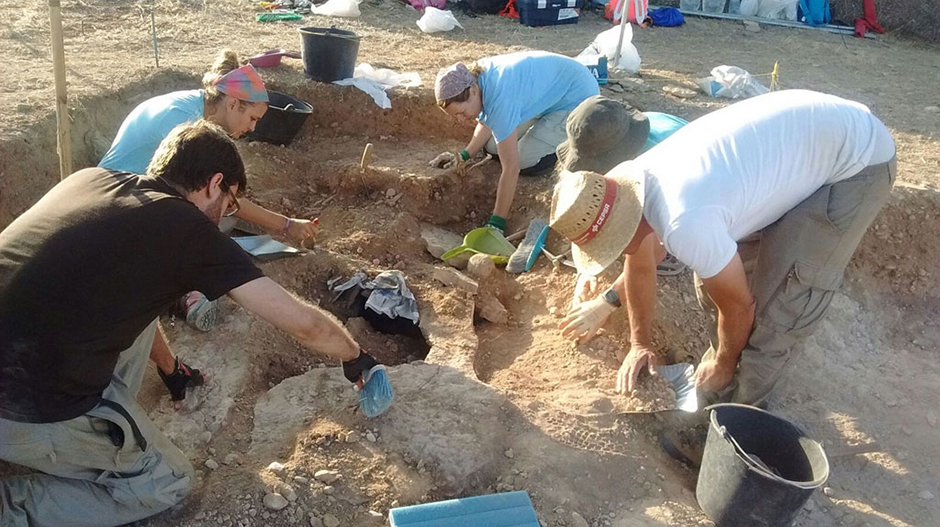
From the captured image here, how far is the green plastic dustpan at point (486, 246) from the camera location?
424 centimetres

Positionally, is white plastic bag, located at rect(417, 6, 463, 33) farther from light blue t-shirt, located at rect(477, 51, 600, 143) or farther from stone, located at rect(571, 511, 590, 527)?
stone, located at rect(571, 511, 590, 527)

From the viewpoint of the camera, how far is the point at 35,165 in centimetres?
404

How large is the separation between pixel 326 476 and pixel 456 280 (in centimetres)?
167

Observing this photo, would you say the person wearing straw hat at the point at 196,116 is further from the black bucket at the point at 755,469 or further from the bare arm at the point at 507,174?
the black bucket at the point at 755,469

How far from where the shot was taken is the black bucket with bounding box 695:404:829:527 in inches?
92.3

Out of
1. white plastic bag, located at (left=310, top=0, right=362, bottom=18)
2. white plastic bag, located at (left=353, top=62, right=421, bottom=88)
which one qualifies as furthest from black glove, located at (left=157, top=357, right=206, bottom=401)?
white plastic bag, located at (left=310, top=0, right=362, bottom=18)

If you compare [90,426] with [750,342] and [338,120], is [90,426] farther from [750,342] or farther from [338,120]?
[338,120]

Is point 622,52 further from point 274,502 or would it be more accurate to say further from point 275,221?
point 274,502

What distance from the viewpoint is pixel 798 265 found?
270cm

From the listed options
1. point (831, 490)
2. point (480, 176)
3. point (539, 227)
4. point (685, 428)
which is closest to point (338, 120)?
point (480, 176)

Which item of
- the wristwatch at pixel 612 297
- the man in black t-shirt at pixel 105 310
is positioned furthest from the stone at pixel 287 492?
the wristwatch at pixel 612 297

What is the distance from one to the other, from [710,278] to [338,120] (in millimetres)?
3877

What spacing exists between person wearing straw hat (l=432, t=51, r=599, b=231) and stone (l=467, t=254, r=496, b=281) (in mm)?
465


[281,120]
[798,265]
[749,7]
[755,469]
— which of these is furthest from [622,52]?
[755,469]
